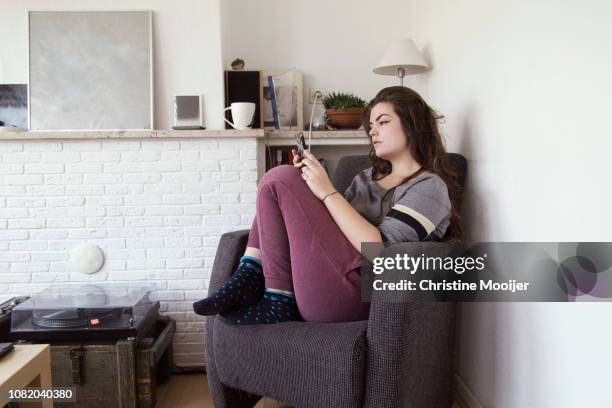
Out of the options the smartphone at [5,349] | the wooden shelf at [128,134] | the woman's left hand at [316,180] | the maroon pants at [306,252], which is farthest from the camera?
the wooden shelf at [128,134]

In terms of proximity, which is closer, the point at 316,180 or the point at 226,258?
the point at 316,180

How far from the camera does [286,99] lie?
2.70m

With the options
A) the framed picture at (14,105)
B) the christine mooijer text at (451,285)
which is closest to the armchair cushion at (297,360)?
the christine mooijer text at (451,285)

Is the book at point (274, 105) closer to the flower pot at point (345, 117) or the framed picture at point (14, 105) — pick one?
the flower pot at point (345, 117)

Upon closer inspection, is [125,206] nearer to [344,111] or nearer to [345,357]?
[344,111]

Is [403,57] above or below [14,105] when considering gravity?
above

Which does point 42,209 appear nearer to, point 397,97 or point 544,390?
point 397,97

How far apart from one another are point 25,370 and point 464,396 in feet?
4.82

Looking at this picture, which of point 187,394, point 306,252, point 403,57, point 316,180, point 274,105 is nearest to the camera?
point 306,252

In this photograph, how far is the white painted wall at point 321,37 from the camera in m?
2.74

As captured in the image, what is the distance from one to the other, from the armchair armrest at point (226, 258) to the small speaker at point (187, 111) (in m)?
0.87

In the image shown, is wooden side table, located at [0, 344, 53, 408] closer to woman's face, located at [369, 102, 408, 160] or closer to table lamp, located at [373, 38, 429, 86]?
woman's face, located at [369, 102, 408, 160]

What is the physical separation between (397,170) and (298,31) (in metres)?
1.35

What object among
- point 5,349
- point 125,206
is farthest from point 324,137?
point 5,349
